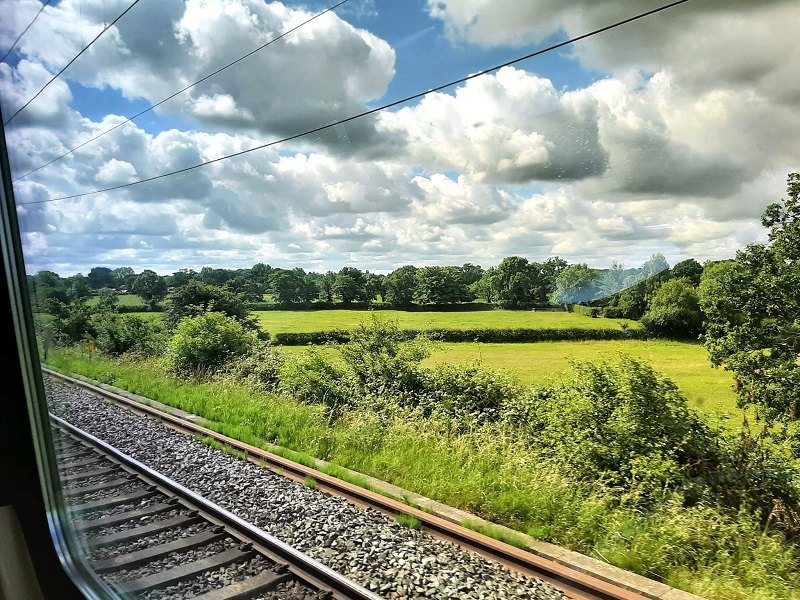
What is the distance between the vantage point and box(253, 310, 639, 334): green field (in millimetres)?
1594

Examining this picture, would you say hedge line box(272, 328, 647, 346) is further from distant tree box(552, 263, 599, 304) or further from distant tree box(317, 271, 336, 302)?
distant tree box(317, 271, 336, 302)

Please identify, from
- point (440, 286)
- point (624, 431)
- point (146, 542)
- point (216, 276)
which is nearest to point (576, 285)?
Answer: point (624, 431)

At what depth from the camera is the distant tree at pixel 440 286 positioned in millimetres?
1884

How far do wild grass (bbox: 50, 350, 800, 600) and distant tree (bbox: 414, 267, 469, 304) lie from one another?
554mm

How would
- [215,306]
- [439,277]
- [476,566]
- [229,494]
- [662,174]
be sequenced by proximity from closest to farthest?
[662,174], [476,566], [439,277], [229,494], [215,306]

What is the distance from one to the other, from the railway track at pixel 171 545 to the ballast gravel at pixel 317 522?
12 cm

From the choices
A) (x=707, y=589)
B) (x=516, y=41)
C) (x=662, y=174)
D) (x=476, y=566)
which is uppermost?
(x=516, y=41)

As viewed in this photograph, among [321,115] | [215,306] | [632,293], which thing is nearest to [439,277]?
[321,115]

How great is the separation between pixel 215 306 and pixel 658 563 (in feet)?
8.04

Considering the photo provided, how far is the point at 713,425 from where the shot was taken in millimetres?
1277

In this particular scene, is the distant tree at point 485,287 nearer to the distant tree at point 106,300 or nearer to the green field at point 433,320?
the green field at point 433,320

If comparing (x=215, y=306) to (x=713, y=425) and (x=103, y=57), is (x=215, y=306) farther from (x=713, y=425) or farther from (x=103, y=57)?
(x=713, y=425)

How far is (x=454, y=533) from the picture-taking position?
5.31ft

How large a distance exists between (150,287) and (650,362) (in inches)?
93.6
